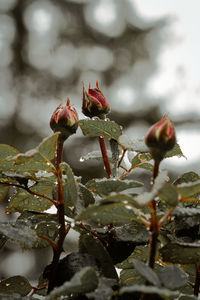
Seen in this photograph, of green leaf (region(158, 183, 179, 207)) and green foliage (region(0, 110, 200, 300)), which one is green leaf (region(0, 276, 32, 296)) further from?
green leaf (region(158, 183, 179, 207))


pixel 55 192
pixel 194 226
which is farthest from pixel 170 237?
pixel 55 192

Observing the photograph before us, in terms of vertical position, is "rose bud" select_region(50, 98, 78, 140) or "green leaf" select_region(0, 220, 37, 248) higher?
"rose bud" select_region(50, 98, 78, 140)

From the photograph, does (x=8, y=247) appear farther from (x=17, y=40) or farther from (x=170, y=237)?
(x=170, y=237)

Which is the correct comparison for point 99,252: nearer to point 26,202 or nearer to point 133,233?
point 133,233

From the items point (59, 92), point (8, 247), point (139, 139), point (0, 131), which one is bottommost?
point (139, 139)

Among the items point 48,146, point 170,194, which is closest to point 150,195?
point 170,194

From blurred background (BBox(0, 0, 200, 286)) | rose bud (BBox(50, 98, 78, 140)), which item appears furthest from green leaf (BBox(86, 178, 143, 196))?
blurred background (BBox(0, 0, 200, 286))

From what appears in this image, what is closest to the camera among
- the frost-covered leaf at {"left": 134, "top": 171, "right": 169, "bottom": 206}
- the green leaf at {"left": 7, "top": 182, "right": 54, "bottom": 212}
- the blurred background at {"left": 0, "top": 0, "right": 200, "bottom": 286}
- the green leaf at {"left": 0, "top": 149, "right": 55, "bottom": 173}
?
the frost-covered leaf at {"left": 134, "top": 171, "right": 169, "bottom": 206}
